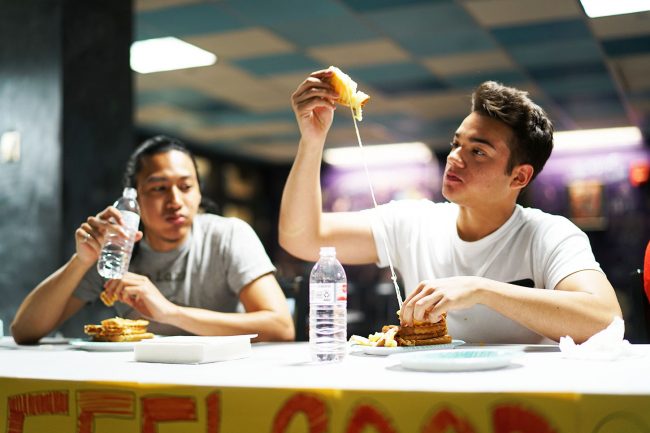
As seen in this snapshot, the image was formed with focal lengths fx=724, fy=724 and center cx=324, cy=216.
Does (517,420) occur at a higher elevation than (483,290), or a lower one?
lower

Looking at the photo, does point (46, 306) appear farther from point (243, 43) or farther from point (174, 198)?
point (243, 43)

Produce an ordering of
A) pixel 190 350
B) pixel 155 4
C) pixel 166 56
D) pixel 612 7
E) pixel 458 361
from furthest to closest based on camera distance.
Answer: pixel 166 56, pixel 612 7, pixel 155 4, pixel 190 350, pixel 458 361

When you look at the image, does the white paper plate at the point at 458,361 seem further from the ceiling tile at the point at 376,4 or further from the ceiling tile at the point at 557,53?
the ceiling tile at the point at 557,53

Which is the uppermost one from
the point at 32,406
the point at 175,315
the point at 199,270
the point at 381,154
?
the point at 381,154

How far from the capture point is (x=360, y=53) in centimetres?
676

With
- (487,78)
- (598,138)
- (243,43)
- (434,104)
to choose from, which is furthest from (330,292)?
(598,138)

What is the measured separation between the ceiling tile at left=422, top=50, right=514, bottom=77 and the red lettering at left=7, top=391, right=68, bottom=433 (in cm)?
609

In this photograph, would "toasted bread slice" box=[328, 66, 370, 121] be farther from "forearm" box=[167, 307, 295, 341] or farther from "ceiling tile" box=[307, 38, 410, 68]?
"ceiling tile" box=[307, 38, 410, 68]

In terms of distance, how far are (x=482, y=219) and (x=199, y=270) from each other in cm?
100

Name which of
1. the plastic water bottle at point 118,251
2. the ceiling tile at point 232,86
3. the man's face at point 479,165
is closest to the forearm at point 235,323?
the plastic water bottle at point 118,251

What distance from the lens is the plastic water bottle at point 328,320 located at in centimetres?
155

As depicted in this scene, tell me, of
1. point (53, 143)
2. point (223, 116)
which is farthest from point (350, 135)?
point (53, 143)

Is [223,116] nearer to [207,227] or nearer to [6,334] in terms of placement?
[6,334]

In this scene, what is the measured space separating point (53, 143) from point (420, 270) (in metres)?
2.22
